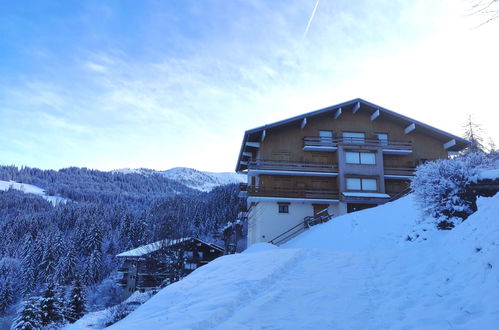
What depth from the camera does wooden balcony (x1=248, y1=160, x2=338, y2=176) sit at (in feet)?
105

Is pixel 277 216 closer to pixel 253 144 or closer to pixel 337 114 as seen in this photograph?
pixel 253 144

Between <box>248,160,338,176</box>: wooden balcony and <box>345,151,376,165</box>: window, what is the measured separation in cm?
151

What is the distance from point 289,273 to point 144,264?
3470cm

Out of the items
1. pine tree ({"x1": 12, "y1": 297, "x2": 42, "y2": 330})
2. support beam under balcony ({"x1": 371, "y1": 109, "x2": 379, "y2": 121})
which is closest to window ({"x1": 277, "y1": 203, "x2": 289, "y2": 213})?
support beam under balcony ({"x1": 371, "y1": 109, "x2": 379, "y2": 121})

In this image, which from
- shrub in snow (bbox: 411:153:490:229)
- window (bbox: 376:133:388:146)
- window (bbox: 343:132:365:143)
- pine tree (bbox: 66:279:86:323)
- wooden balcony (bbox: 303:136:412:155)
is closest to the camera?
shrub in snow (bbox: 411:153:490:229)

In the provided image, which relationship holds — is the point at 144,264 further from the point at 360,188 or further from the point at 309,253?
the point at 309,253

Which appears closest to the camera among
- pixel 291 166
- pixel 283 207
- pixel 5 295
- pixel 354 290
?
pixel 354 290

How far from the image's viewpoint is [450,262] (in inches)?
348

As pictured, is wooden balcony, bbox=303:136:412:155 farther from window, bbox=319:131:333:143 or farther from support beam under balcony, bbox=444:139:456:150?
support beam under balcony, bbox=444:139:456:150

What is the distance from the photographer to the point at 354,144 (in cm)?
3291

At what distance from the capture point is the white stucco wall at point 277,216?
30516 millimetres

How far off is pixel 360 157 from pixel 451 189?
19.9m

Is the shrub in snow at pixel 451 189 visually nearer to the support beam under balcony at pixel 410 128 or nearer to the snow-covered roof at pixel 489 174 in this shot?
the snow-covered roof at pixel 489 174

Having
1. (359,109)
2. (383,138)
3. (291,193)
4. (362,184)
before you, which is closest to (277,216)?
(291,193)
